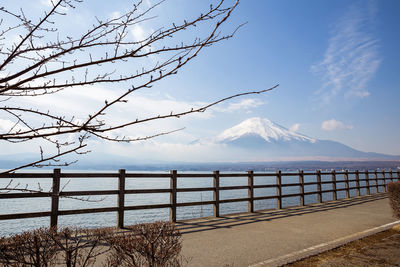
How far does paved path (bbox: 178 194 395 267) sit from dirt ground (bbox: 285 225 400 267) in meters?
0.54

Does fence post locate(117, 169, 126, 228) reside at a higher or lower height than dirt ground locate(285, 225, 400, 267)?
higher

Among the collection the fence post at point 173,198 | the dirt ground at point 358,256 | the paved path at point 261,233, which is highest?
the fence post at point 173,198

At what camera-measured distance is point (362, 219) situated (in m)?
8.72

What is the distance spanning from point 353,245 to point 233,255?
8.09 feet

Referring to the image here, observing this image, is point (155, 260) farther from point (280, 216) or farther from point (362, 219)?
point (362, 219)

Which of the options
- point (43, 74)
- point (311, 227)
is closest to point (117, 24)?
point (43, 74)

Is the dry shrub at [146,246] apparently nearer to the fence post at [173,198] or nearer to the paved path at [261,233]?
the paved path at [261,233]

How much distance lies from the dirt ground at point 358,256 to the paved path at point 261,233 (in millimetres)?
535

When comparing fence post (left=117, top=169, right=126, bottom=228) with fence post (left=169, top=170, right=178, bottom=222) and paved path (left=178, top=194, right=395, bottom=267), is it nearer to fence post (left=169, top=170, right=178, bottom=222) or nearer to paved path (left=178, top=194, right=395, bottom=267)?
fence post (left=169, top=170, right=178, bottom=222)

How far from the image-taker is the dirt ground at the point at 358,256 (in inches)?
168

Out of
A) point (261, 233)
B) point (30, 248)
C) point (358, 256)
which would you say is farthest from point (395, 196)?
point (30, 248)

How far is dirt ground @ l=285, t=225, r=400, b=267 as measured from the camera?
168 inches

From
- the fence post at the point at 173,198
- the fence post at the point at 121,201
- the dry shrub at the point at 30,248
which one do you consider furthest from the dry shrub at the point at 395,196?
the dry shrub at the point at 30,248

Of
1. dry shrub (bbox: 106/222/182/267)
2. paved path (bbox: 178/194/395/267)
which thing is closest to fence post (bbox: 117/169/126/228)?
paved path (bbox: 178/194/395/267)
